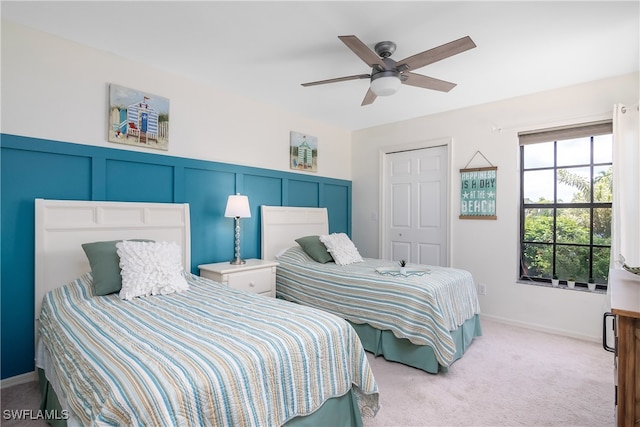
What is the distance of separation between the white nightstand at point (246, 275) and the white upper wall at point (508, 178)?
89.5 inches

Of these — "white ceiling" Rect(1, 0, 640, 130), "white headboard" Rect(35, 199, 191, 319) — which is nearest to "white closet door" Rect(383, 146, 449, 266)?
"white ceiling" Rect(1, 0, 640, 130)

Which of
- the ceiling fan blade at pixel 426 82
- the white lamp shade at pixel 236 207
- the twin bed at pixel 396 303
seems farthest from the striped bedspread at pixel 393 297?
the ceiling fan blade at pixel 426 82

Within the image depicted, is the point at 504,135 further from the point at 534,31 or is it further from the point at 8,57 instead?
the point at 8,57

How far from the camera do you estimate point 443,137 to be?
4.02m

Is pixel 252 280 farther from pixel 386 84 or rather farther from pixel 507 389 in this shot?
pixel 507 389

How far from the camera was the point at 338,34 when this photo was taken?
7.45 feet

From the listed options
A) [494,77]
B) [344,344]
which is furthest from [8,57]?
[494,77]

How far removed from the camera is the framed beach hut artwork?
2.64 meters

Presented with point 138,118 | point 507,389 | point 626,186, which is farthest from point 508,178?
point 138,118

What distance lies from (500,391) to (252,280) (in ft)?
7.03

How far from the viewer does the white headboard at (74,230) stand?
228cm

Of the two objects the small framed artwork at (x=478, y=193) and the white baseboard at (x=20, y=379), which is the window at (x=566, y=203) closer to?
the small framed artwork at (x=478, y=193)

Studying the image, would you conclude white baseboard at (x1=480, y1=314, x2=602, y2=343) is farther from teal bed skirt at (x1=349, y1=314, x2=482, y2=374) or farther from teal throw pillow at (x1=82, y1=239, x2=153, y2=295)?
teal throw pillow at (x1=82, y1=239, x2=153, y2=295)

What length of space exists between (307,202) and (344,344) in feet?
9.28
